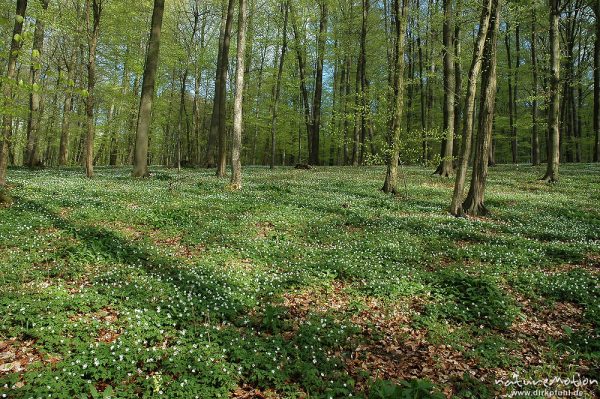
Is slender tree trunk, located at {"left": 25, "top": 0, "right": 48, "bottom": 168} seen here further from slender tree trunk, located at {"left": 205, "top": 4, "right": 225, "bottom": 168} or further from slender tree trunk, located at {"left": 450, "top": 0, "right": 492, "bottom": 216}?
slender tree trunk, located at {"left": 450, "top": 0, "right": 492, "bottom": 216}

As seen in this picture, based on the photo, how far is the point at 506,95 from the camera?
5866 centimetres

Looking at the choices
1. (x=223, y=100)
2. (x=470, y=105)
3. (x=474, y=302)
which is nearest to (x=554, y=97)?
(x=470, y=105)

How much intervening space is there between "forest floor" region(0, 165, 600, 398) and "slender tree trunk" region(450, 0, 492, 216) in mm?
1613

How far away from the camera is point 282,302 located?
8.23m

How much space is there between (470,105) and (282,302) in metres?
12.6

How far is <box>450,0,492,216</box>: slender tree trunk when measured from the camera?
49.0 feet

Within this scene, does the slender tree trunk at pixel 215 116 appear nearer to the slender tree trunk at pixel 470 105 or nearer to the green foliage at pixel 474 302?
the slender tree trunk at pixel 470 105

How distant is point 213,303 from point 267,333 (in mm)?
1455

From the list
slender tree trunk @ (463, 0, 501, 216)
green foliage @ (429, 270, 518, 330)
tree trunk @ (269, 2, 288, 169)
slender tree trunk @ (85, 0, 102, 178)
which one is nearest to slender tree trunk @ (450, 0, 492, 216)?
slender tree trunk @ (463, 0, 501, 216)

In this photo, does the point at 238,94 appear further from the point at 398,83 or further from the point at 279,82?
the point at 279,82

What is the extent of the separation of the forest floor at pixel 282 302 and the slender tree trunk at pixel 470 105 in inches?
63.5

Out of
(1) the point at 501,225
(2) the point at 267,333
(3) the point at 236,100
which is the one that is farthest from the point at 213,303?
(3) the point at 236,100

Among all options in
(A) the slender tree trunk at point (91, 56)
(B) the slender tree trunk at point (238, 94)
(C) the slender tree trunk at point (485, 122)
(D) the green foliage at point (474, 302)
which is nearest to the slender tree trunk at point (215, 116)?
(A) the slender tree trunk at point (91, 56)

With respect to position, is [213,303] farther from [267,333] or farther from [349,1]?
[349,1]
